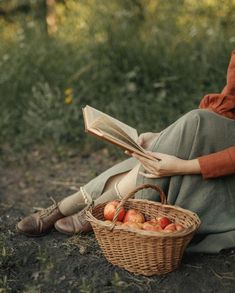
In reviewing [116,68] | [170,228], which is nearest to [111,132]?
[170,228]

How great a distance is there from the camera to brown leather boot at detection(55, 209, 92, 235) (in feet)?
11.1

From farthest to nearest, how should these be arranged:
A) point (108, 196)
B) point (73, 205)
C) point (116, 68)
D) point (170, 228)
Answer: point (116, 68)
point (73, 205)
point (108, 196)
point (170, 228)

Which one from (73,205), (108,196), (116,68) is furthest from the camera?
(116,68)

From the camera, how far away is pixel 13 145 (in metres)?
5.90

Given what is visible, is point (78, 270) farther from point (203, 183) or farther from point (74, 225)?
point (203, 183)

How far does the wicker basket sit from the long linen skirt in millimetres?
140

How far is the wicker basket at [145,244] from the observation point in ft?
8.81

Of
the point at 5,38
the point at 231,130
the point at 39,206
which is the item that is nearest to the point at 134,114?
the point at 39,206

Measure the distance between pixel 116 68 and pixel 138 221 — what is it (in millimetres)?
3235

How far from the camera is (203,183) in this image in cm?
311

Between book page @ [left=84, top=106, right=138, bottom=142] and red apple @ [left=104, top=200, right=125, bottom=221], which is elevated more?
book page @ [left=84, top=106, right=138, bottom=142]

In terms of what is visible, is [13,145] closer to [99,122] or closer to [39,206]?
[39,206]

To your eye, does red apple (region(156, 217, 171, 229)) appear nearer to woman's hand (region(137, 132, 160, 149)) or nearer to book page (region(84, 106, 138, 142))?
book page (region(84, 106, 138, 142))

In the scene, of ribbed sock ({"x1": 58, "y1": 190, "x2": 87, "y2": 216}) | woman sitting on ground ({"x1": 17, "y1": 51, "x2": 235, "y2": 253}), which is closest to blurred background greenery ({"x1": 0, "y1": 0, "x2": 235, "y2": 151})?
ribbed sock ({"x1": 58, "y1": 190, "x2": 87, "y2": 216})
